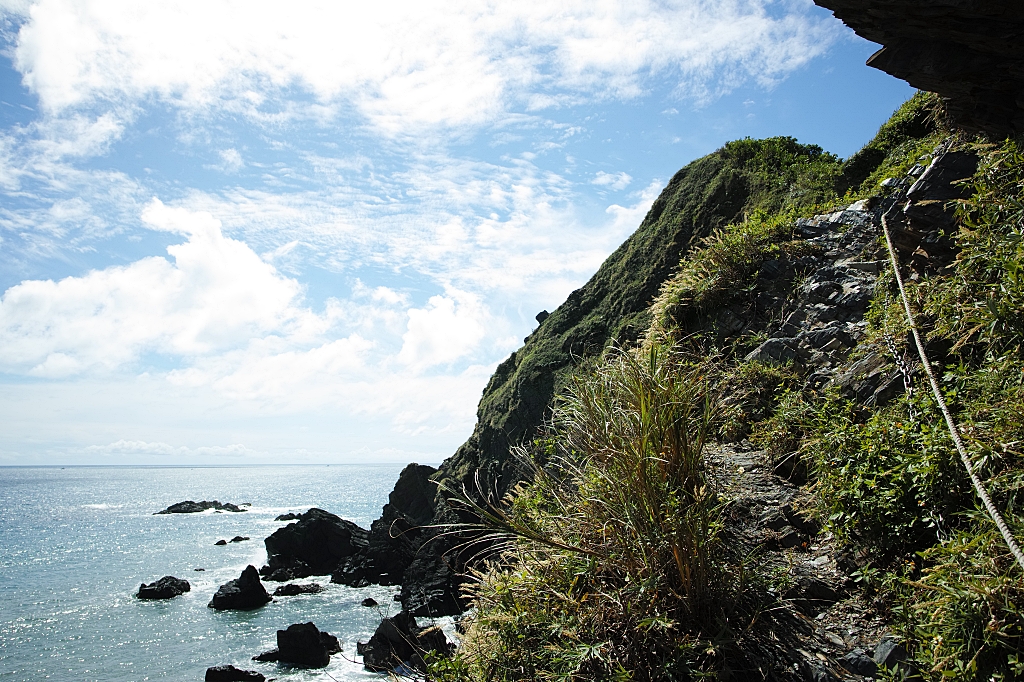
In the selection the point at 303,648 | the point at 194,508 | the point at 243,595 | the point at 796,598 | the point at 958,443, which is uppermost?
the point at 958,443

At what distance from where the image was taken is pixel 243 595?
25797mm

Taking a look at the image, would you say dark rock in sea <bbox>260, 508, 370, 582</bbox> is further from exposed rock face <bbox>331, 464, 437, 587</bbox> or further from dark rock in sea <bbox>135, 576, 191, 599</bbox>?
dark rock in sea <bbox>135, 576, 191, 599</bbox>

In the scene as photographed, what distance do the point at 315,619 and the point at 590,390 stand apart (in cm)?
2354

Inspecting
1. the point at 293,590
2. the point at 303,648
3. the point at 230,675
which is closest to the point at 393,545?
the point at 293,590

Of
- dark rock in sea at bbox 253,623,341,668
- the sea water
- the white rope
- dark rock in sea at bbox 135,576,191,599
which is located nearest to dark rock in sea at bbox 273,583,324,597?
the sea water

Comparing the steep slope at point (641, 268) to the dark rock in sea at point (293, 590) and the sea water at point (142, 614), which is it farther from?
the dark rock in sea at point (293, 590)

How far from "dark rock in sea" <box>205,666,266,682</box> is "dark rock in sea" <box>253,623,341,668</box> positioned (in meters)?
1.54

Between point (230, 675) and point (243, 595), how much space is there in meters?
9.98

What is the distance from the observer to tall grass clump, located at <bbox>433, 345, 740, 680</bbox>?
315cm

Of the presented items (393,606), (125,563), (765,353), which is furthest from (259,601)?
(765,353)

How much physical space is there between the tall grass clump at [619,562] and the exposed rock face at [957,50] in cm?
336

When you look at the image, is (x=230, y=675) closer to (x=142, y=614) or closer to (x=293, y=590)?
(x=293, y=590)

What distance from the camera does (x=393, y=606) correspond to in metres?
24.2

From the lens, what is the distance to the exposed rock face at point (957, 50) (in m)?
4.32
